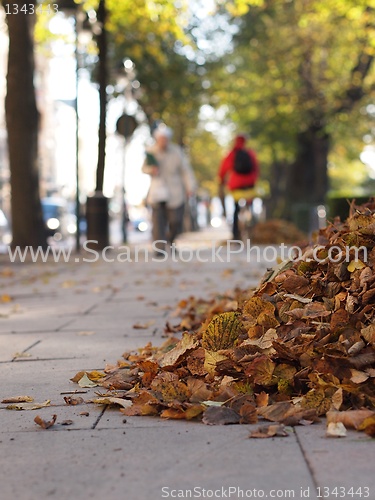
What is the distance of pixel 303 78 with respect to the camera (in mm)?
30891

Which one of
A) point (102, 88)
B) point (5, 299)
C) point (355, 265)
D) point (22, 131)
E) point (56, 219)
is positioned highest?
point (102, 88)

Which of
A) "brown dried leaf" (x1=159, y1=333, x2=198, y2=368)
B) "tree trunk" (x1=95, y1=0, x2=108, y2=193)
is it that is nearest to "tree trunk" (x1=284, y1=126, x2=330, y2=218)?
"tree trunk" (x1=95, y1=0, x2=108, y2=193)

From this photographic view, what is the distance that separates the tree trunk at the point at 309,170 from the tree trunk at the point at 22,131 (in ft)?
50.3

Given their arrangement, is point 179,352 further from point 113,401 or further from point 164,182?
point 164,182

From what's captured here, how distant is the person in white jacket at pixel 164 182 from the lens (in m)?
15.1

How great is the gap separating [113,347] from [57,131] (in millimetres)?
115082

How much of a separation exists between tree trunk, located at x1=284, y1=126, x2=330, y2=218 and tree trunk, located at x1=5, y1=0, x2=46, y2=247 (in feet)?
50.3

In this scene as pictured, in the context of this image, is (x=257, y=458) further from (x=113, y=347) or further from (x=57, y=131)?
(x=57, y=131)

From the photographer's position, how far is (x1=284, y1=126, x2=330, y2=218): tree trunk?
3177 centimetres

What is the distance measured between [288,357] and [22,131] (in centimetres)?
1368

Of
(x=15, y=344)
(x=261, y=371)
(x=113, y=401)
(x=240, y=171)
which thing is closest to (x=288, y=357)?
(x=261, y=371)

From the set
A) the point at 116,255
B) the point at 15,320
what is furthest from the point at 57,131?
the point at 15,320

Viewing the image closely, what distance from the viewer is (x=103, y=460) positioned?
304 centimetres

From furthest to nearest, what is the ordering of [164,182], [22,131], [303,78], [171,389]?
[303,78]
[22,131]
[164,182]
[171,389]
